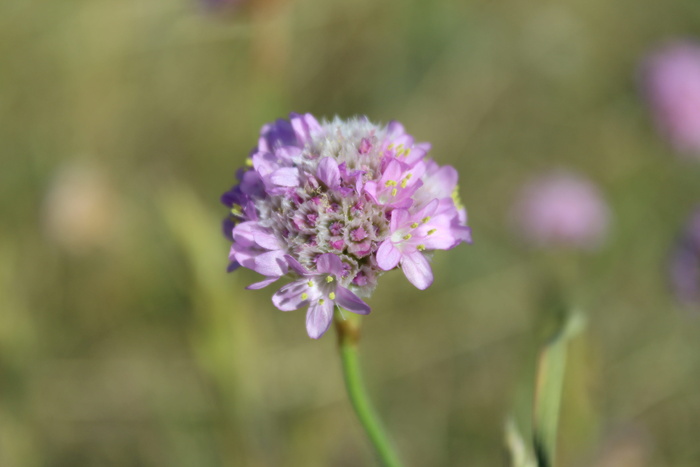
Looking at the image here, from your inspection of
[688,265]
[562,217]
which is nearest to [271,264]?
[688,265]

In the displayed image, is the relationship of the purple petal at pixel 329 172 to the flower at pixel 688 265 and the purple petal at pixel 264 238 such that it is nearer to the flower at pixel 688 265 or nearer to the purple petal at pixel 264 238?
the purple petal at pixel 264 238

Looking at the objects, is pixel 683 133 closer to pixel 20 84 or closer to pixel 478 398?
pixel 478 398

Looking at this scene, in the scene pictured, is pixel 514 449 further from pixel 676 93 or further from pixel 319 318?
pixel 676 93

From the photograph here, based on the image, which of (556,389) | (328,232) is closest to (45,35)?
(328,232)

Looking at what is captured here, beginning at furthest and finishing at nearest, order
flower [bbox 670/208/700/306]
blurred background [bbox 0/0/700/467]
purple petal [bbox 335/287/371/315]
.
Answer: flower [bbox 670/208/700/306] → blurred background [bbox 0/0/700/467] → purple petal [bbox 335/287/371/315]

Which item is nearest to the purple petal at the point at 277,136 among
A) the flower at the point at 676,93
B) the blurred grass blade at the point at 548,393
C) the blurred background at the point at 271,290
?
the blurred grass blade at the point at 548,393

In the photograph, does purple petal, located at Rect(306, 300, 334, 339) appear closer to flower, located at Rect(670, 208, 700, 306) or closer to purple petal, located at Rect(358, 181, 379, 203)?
purple petal, located at Rect(358, 181, 379, 203)

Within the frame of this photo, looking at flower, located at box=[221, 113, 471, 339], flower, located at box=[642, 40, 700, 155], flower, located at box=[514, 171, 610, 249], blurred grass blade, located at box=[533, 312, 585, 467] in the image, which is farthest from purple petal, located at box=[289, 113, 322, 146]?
flower, located at box=[642, 40, 700, 155]
